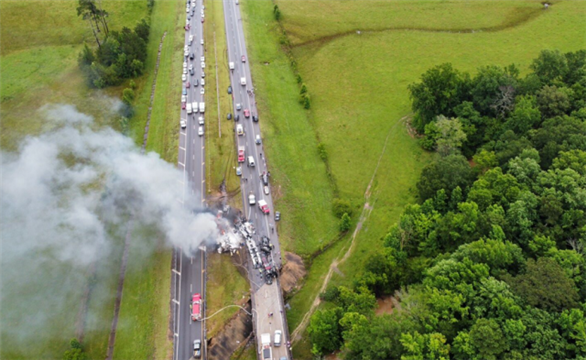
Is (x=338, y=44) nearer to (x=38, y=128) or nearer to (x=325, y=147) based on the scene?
(x=325, y=147)

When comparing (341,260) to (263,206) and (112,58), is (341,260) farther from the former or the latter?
(112,58)

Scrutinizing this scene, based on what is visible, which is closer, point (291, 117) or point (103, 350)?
point (103, 350)

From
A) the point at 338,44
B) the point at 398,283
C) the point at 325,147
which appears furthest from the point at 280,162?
the point at 338,44

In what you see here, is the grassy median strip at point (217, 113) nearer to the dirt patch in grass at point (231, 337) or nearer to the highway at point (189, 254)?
the highway at point (189, 254)

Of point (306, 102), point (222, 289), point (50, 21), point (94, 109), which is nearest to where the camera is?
point (222, 289)

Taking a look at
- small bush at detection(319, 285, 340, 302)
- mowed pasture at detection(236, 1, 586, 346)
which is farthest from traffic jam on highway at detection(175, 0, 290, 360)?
small bush at detection(319, 285, 340, 302)

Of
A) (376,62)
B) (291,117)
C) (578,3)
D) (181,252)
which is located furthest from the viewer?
(578,3)

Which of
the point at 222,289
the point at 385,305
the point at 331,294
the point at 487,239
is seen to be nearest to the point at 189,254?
the point at 222,289
